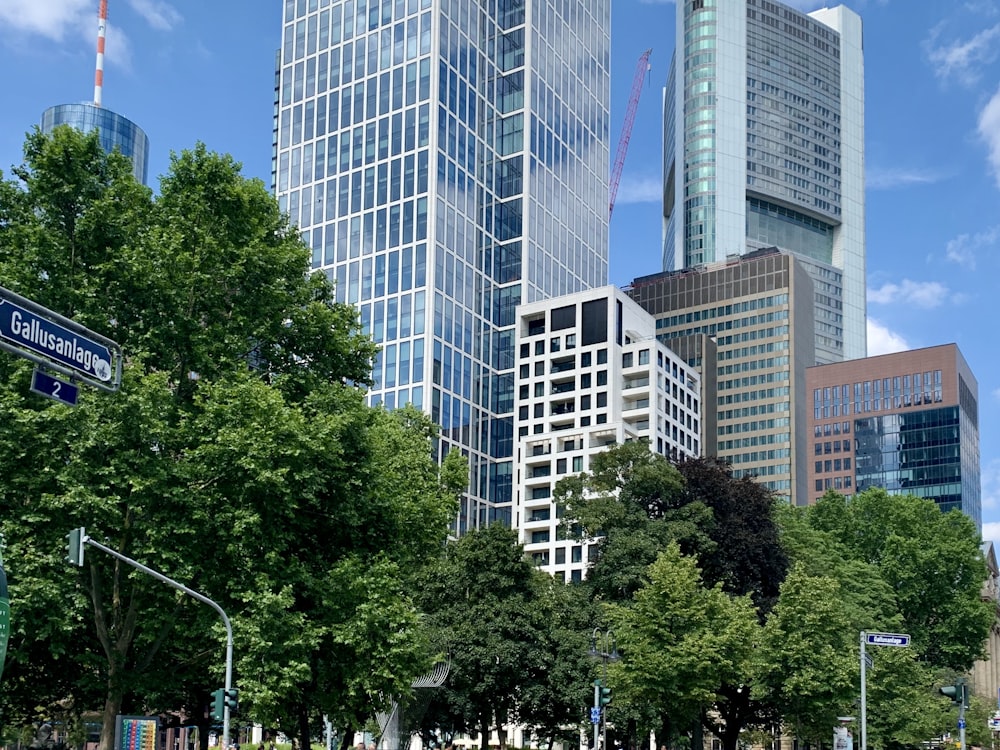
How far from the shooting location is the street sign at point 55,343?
10789 mm

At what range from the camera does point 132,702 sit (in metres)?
39.7

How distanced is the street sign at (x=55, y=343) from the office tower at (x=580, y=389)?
398 feet

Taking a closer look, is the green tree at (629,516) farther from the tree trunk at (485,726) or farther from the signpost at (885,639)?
the signpost at (885,639)

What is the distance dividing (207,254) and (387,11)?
365 ft

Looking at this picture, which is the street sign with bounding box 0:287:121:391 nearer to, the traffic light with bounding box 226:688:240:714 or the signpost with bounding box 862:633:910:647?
the traffic light with bounding box 226:688:240:714

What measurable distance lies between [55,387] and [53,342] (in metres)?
0.59

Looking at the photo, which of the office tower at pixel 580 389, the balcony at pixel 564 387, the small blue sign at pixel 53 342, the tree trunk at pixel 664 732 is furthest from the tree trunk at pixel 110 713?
the balcony at pixel 564 387

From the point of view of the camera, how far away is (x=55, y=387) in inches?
458

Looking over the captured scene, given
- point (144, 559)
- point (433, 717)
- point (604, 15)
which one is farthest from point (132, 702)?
point (604, 15)

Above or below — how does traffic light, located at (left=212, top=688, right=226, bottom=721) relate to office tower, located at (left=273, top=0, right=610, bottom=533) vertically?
below

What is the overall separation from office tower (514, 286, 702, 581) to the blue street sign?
121592mm

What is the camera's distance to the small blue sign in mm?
10805

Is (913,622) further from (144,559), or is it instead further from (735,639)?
(144,559)

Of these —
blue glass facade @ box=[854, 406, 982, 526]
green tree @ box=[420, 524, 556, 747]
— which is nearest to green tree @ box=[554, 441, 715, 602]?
green tree @ box=[420, 524, 556, 747]
